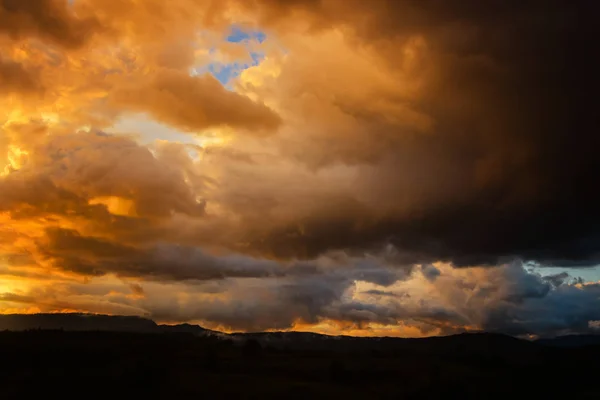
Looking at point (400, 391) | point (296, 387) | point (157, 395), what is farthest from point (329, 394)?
point (157, 395)

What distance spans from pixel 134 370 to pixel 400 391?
102 meters

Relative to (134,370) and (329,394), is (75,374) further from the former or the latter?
(329,394)

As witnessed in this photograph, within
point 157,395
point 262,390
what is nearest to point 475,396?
point 262,390

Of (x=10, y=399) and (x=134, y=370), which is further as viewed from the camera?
(x=134, y=370)

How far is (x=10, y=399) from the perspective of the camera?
527ft

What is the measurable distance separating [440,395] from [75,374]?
5545 inches

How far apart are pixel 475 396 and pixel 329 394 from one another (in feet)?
198

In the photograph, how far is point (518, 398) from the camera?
199875mm

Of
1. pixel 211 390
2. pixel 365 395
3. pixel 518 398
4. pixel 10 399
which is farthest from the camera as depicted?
pixel 518 398

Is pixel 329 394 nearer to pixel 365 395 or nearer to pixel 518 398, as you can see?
pixel 365 395

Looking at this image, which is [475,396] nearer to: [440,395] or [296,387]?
[440,395]

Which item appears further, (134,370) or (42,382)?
(134,370)

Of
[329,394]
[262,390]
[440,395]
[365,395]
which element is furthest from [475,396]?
[262,390]

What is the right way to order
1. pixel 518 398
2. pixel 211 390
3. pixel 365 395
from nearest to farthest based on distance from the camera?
pixel 211 390 < pixel 365 395 < pixel 518 398
